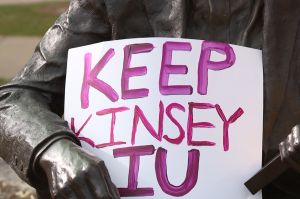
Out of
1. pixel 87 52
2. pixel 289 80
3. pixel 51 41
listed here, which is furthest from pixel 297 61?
pixel 51 41

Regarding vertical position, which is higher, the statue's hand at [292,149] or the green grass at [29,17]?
the green grass at [29,17]

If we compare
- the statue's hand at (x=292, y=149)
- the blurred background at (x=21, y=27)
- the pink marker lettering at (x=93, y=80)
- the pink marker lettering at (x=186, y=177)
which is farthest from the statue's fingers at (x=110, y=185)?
the blurred background at (x=21, y=27)

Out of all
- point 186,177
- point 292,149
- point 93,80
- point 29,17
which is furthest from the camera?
point 29,17

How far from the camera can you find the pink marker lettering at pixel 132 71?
1866 millimetres

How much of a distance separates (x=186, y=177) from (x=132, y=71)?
0.84 feet

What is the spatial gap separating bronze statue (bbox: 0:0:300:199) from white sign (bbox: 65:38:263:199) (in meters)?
0.05

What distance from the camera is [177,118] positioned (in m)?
1.84

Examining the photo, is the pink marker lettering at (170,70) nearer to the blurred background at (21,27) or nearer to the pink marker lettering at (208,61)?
the pink marker lettering at (208,61)

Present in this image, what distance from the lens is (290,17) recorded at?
73.7 inches

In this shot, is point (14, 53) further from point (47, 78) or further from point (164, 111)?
point (164, 111)

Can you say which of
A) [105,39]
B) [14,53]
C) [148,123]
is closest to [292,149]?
[148,123]

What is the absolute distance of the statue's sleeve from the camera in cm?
195

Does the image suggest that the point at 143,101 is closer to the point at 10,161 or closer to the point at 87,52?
the point at 87,52

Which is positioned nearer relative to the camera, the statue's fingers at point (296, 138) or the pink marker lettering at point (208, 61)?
the statue's fingers at point (296, 138)
